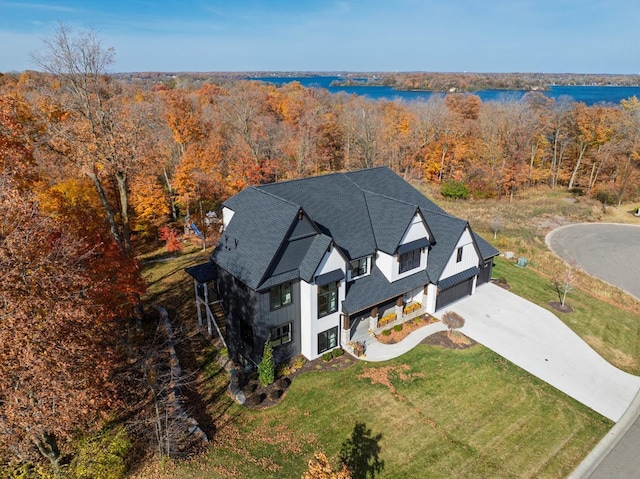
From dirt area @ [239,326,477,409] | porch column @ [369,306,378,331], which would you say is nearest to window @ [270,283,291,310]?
dirt area @ [239,326,477,409]

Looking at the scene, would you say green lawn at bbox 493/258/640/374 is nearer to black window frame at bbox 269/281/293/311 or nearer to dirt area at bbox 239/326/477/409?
dirt area at bbox 239/326/477/409

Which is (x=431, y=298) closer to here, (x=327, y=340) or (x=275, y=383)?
(x=327, y=340)

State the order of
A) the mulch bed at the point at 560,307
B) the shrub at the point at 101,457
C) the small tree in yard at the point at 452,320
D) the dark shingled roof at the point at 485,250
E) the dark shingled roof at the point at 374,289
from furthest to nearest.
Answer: the dark shingled roof at the point at 485,250
the mulch bed at the point at 560,307
the small tree in yard at the point at 452,320
the dark shingled roof at the point at 374,289
the shrub at the point at 101,457

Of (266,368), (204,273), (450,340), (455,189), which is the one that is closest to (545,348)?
(450,340)

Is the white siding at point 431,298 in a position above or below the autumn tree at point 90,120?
below

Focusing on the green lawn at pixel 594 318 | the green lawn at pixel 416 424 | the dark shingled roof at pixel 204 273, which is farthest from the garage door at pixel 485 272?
the dark shingled roof at pixel 204 273

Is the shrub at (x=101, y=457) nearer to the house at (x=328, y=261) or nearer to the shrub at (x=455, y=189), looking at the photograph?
the house at (x=328, y=261)
